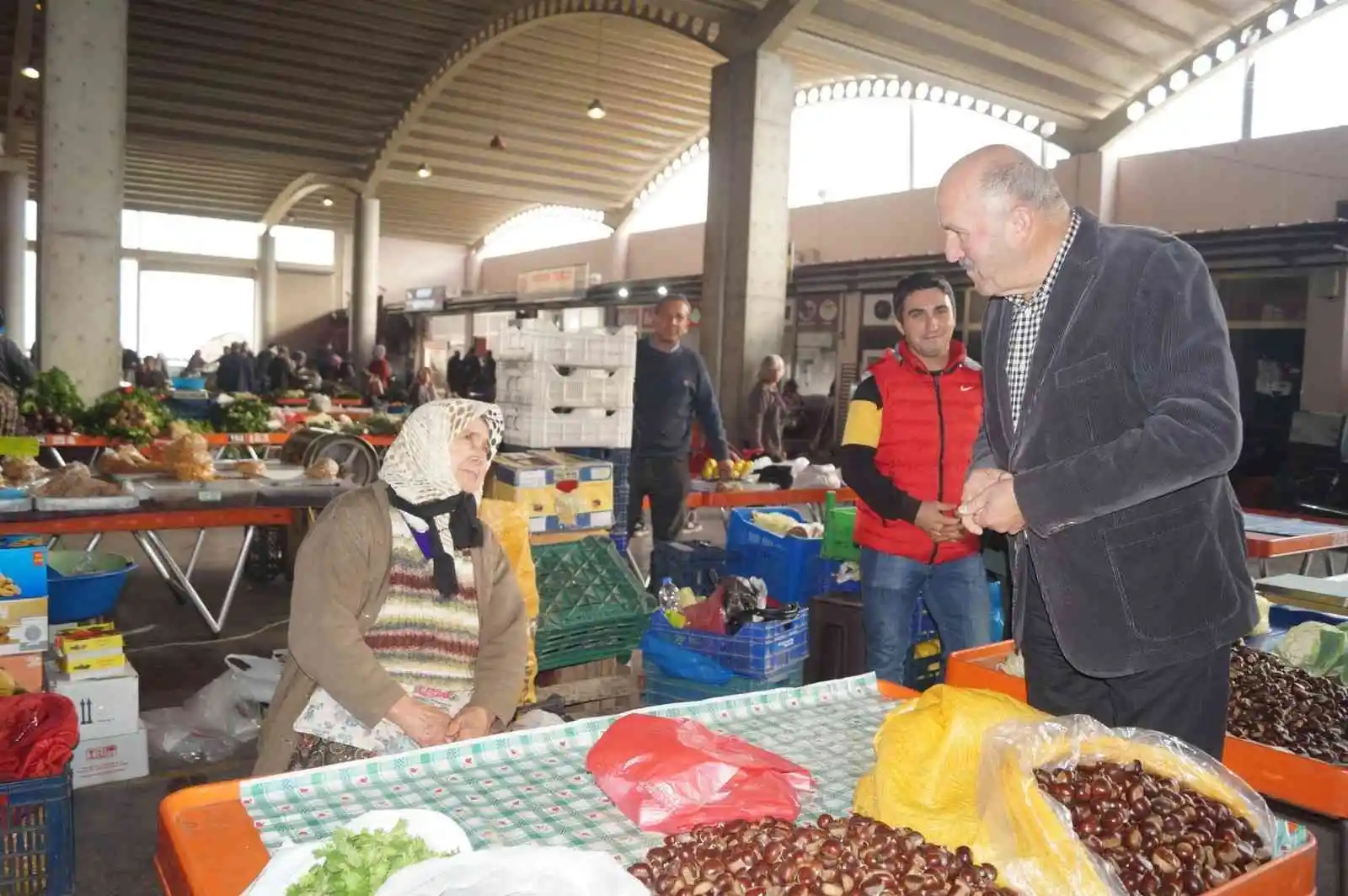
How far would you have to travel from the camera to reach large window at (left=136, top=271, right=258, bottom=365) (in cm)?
3028

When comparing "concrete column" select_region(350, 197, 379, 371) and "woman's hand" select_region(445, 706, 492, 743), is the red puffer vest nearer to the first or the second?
"woman's hand" select_region(445, 706, 492, 743)

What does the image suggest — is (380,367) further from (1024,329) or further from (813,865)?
(813,865)

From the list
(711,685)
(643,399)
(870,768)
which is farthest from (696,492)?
(870,768)

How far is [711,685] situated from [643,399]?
2515 mm

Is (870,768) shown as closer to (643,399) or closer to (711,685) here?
(711,685)

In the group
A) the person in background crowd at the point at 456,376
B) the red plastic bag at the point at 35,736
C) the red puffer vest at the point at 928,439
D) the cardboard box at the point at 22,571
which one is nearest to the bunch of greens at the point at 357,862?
the red plastic bag at the point at 35,736

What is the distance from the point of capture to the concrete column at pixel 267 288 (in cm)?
3103

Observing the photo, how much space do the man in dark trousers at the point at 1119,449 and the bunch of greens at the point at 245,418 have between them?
8129 millimetres

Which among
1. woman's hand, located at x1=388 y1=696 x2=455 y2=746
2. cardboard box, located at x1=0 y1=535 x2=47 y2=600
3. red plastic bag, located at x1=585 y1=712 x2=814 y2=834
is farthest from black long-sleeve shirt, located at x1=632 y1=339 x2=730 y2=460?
red plastic bag, located at x1=585 y1=712 x2=814 y2=834

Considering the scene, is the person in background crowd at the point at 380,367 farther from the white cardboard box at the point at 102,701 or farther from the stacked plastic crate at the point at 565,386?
the white cardboard box at the point at 102,701

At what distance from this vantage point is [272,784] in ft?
5.28

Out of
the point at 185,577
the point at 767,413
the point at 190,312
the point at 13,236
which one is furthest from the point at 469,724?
the point at 190,312

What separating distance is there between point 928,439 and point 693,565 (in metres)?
2.33

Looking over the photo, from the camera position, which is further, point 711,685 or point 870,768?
point 711,685
